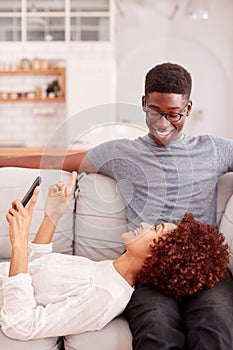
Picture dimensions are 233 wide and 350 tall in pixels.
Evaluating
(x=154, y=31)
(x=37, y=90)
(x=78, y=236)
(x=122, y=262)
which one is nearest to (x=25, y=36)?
(x=37, y=90)

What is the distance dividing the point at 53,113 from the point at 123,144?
4.28 metres

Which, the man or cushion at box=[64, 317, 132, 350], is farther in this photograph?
the man

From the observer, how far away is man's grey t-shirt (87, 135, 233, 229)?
83.2 inches

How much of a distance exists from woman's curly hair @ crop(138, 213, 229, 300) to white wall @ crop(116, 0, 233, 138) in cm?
519

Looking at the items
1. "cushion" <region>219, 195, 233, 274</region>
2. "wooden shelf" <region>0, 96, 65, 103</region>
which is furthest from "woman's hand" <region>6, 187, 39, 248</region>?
"wooden shelf" <region>0, 96, 65, 103</region>

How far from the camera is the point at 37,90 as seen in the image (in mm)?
6309

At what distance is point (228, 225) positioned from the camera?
85.5 inches

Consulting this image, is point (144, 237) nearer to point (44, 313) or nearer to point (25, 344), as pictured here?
point (44, 313)

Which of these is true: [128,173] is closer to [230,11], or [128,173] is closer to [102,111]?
[102,111]

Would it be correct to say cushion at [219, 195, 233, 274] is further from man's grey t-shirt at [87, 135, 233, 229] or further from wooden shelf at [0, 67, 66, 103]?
wooden shelf at [0, 67, 66, 103]

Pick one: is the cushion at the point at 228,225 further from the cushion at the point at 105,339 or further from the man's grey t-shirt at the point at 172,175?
the cushion at the point at 105,339

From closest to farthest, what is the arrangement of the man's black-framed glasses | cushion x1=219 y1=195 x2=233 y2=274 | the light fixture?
the man's black-framed glasses
cushion x1=219 y1=195 x2=233 y2=274
the light fixture

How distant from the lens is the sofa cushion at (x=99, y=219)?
2260 mm

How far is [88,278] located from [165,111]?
639 mm
